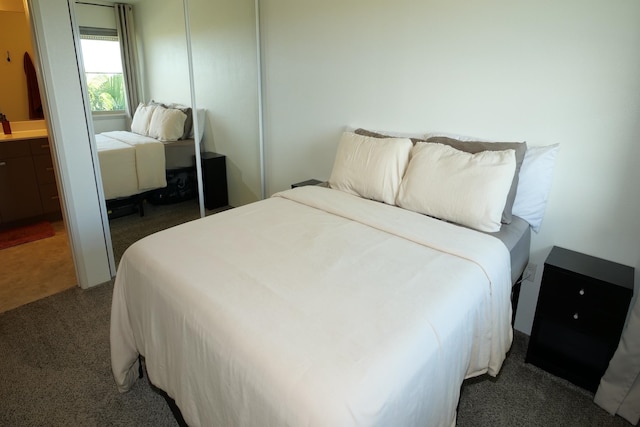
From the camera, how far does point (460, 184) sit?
1848mm

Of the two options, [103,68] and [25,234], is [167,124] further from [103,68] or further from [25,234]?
[25,234]

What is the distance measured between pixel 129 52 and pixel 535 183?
287 cm

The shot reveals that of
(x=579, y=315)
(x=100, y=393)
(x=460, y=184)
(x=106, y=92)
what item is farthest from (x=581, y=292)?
(x=106, y=92)

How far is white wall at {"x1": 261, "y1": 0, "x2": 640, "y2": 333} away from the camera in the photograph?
1.75 m

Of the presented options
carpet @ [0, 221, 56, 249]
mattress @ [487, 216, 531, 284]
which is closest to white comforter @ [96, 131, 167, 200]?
carpet @ [0, 221, 56, 249]

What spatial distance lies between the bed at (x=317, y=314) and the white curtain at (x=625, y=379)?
0.50 m

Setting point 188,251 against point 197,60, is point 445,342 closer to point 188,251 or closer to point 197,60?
point 188,251

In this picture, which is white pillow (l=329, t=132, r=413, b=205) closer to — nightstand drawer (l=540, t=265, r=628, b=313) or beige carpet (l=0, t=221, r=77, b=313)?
nightstand drawer (l=540, t=265, r=628, b=313)

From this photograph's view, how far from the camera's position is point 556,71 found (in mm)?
1867

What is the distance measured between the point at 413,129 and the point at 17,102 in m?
3.76

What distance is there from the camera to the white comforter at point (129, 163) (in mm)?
2712

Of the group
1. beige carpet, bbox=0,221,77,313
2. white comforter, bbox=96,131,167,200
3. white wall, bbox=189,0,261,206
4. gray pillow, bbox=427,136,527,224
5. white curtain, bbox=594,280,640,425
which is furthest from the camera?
white wall, bbox=189,0,261,206

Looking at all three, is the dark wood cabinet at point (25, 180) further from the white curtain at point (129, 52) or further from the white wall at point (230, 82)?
the white wall at point (230, 82)

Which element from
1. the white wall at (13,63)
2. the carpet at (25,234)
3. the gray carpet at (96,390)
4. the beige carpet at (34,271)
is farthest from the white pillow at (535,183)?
the white wall at (13,63)
